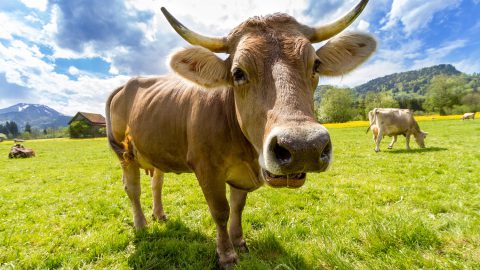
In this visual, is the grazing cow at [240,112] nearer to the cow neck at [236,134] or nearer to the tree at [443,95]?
the cow neck at [236,134]

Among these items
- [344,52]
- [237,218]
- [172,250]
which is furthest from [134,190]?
[344,52]

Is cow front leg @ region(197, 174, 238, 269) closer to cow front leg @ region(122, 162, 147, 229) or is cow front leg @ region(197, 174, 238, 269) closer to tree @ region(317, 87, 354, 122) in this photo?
cow front leg @ region(122, 162, 147, 229)

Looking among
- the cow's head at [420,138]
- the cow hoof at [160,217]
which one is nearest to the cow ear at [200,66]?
the cow hoof at [160,217]

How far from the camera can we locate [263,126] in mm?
2311

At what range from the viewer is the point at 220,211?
3.23 meters

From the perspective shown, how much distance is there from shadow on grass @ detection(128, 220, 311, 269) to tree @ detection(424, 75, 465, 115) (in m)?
91.8

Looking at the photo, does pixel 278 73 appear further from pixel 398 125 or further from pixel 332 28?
pixel 398 125

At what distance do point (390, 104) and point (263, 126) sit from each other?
331ft

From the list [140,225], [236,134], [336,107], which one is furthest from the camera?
[336,107]

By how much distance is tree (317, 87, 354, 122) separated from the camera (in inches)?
2847

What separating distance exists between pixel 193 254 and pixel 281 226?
1.50m

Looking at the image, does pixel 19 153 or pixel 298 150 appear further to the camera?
pixel 19 153

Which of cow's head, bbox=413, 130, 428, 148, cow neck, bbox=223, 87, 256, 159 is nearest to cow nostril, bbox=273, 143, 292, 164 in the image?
cow neck, bbox=223, 87, 256, 159

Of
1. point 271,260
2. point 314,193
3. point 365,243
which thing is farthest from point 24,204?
point 365,243
